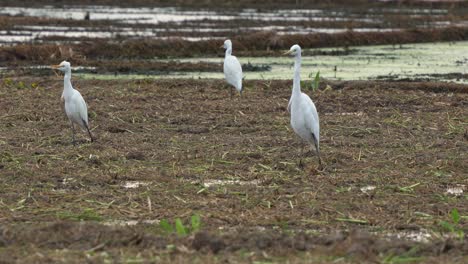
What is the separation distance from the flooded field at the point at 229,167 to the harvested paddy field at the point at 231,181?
0.02 m

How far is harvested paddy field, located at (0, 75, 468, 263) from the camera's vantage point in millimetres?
6289

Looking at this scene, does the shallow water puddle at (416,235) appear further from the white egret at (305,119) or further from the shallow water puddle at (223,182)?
the white egret at (305,119)

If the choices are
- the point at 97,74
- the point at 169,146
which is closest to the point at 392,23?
the point at 97,74

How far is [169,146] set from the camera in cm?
1063

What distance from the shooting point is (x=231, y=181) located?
29.3 feet

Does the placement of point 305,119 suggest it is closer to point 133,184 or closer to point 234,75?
point 133,184

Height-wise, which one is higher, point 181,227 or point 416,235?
point 181,227

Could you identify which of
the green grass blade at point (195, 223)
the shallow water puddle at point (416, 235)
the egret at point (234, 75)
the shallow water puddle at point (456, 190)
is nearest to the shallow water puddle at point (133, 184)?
the green grass blade at point (195, 223)

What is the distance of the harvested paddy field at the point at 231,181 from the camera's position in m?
6.29

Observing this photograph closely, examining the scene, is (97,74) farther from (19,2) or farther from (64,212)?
(19,2)

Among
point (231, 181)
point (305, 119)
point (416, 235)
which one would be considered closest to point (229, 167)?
point (231, 181)

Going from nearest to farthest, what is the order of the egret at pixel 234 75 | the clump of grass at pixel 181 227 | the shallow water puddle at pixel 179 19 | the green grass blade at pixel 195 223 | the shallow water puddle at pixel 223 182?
1. the clump of grass at pixel 181 227
2. the green grass blade at pixel 195 223
3. the shallow water puddle at pixel 223 182
4. the egret at pixel 234 75
5. the shallow water puddle at pixel 179 19

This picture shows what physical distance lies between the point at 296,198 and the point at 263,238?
1.74 metres

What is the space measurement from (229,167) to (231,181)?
0.62 meters
